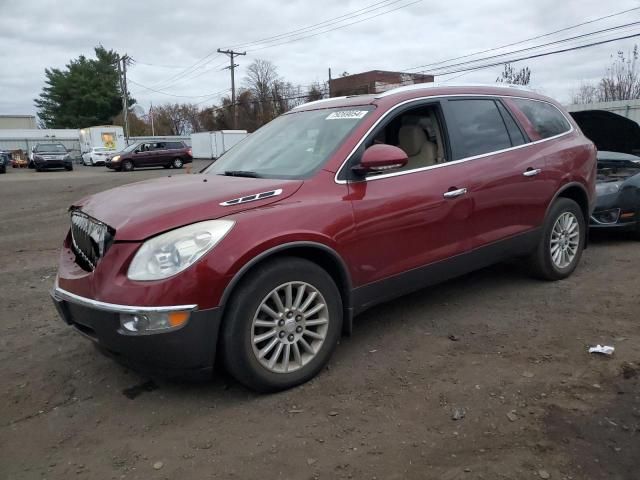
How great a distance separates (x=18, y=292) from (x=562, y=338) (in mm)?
5189

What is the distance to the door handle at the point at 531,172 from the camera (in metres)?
4.68

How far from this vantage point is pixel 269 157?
410cm

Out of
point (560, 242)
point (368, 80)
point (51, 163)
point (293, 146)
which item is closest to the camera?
point (293, 146)

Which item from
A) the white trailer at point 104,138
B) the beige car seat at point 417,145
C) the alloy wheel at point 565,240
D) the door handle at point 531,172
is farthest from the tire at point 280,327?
the white trailer at point 104,138

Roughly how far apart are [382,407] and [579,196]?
349 centimetres

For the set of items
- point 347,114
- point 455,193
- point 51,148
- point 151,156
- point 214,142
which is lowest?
point 455,193

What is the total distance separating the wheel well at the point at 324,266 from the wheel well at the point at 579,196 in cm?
274

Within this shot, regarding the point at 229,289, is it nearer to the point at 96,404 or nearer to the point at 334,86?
the point at 96,404

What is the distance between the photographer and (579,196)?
5.37m

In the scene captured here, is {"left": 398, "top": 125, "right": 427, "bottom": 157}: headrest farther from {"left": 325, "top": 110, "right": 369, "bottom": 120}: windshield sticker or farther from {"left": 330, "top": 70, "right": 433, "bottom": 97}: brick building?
{"left": 330, "top": 70, "right": 433, "bottom": 97}: brick building

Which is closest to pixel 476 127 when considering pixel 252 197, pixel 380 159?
pixel 380 159

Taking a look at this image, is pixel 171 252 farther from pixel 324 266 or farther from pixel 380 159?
pixel 380 159

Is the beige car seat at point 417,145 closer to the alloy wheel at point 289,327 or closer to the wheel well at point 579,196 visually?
the alloy wheel at point 289,327

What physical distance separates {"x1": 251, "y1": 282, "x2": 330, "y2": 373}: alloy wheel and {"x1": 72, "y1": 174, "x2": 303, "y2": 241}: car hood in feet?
1.89
